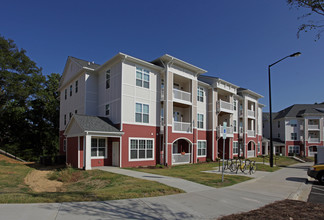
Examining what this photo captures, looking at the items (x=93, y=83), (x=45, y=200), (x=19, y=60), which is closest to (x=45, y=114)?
(x=19, y=60)

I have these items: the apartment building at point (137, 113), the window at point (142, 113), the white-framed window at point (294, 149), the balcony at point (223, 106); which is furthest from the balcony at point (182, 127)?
the white-framed window at point (294, 149)

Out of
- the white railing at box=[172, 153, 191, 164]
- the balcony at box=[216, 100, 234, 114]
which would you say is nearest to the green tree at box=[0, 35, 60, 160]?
the white railing at box=[172, 153, 191, 164]

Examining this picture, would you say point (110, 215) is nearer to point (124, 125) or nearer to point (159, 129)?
point (124, 125)

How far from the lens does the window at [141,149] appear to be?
780 inches

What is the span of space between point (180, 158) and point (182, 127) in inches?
126

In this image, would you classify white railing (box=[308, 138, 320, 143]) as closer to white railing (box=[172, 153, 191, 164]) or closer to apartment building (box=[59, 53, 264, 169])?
apartment building (box=[59, 53, 264, 169])

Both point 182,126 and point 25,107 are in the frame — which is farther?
point 25,107

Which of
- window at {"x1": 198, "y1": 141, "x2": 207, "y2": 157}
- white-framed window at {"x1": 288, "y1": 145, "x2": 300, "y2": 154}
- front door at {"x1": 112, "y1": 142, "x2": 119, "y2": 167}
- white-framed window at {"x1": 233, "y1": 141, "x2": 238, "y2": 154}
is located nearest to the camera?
front door at {"x1": 112, "y1": 142, "x2": 119, "y2": 167}

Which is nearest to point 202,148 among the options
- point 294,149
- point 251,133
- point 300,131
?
point 251,133

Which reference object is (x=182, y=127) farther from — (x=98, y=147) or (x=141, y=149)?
(x=98, y=147)

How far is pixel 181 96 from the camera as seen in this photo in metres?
23.6

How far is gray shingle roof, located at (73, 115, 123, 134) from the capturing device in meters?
17.7

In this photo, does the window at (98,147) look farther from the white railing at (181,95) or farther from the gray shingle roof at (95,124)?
the white railing at (181,95)

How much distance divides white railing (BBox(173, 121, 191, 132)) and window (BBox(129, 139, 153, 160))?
10.7 feet
